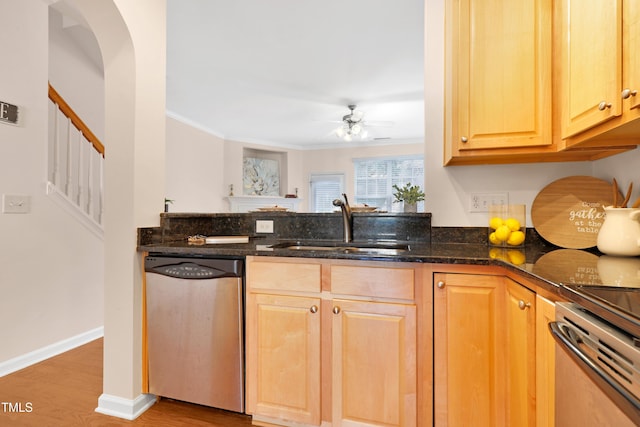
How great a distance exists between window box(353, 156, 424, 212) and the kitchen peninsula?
16.0ft

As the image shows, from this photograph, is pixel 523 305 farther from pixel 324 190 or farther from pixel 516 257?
pixel 324 190

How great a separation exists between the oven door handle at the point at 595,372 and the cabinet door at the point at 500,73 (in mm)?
934

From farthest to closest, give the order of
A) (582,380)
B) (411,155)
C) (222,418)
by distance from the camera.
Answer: (411,155) < (222,418) < (582,380)

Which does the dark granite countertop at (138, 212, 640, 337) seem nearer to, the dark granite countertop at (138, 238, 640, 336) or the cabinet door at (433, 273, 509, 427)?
the dark granite countertop at (138, 238, 640, 336)

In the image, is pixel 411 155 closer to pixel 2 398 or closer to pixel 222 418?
pixel 222 418

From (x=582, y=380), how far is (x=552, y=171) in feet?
4.31

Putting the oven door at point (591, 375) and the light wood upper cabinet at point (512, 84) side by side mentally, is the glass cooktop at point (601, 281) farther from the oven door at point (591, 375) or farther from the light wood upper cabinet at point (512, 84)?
the light wood upper cabinet at point (512, 84)

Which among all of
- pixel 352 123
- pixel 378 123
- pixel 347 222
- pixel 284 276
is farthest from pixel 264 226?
pixel 378 123

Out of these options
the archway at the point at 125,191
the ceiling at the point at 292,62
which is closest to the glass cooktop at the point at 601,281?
the archway at the point at 125,191

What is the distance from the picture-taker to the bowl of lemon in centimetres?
155

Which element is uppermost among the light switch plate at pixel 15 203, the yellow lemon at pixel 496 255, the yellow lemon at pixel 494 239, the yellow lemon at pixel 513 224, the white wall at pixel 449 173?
the white wall at pixel 449 173

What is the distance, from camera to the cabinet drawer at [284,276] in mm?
1433

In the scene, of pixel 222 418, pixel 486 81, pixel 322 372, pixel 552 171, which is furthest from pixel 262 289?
pixel 552 171

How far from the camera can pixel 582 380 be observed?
2.31ft
